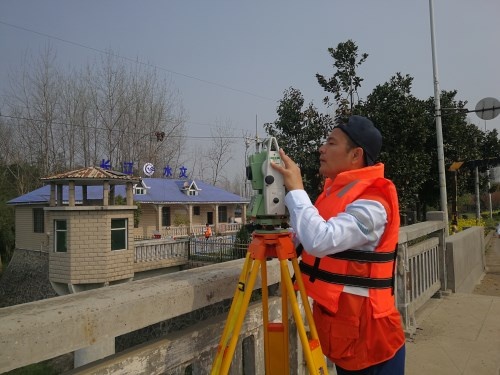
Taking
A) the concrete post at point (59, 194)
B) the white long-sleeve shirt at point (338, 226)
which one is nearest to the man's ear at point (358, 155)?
the white long-sleeve shirt at point (338, 226)

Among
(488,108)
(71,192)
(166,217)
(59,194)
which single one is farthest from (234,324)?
(166,217)

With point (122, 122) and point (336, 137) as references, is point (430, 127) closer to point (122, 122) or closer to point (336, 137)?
point (336, 137)

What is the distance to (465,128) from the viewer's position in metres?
17.6

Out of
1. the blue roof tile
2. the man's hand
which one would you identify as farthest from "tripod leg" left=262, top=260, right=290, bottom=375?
the blue roof tile

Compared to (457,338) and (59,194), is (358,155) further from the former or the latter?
(59,194)

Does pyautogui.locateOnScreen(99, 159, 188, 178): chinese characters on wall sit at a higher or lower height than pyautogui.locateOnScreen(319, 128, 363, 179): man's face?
higher

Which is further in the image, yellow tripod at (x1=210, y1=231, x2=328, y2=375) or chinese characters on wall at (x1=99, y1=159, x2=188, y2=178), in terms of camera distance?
chinese characters on wall at (x1=99, y1=159, x2=188, y2=178)

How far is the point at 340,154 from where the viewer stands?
1801 millimetres

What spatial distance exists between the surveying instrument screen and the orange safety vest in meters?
0.10

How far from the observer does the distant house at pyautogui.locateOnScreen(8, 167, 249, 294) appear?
15.8 meters

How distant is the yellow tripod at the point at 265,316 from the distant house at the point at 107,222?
A: 1489 centimetres

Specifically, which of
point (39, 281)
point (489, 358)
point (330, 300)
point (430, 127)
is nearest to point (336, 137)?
point (330, 300)

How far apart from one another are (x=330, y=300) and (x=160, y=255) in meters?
19.9

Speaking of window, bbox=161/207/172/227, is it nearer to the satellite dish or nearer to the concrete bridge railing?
the satellite dish
